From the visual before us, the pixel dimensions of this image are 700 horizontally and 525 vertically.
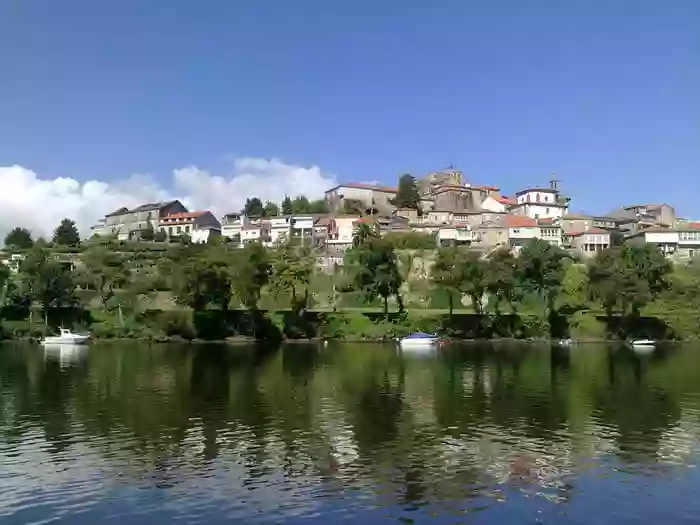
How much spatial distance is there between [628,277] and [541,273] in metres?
11.3

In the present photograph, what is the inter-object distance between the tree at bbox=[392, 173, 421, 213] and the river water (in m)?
118

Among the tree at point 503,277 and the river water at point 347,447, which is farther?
the tree at point 503,277

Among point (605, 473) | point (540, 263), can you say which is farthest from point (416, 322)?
point (605, 473)

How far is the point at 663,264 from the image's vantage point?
9438 centimetres

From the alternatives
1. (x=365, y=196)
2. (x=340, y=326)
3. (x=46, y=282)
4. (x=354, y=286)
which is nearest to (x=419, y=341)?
(x=340, y=326)

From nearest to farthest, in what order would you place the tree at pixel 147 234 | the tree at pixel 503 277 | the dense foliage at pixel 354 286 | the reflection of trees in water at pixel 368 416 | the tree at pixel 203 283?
the reflection of trees in water at pixel 368 416, the tree at pixel 203 283, the dense foliage at pixel 354 286, the tree at pixel 503 277, the tree at pixel 147 234

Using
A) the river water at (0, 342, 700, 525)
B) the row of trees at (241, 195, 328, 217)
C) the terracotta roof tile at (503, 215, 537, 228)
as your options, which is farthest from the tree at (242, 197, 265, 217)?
the river water at (0, 342, 700, 525)

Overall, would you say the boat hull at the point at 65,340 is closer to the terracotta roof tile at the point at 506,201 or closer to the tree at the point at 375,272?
the tree at the point at 375,272

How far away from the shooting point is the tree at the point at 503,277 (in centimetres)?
9088

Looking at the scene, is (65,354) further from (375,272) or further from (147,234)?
(147,234)

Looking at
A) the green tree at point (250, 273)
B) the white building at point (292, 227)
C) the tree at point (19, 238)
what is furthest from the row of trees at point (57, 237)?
the green tree at point (250, 273)

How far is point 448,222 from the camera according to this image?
15575cm

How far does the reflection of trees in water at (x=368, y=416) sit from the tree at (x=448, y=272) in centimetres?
3021

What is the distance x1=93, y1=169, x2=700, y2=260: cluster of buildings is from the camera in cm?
14100
